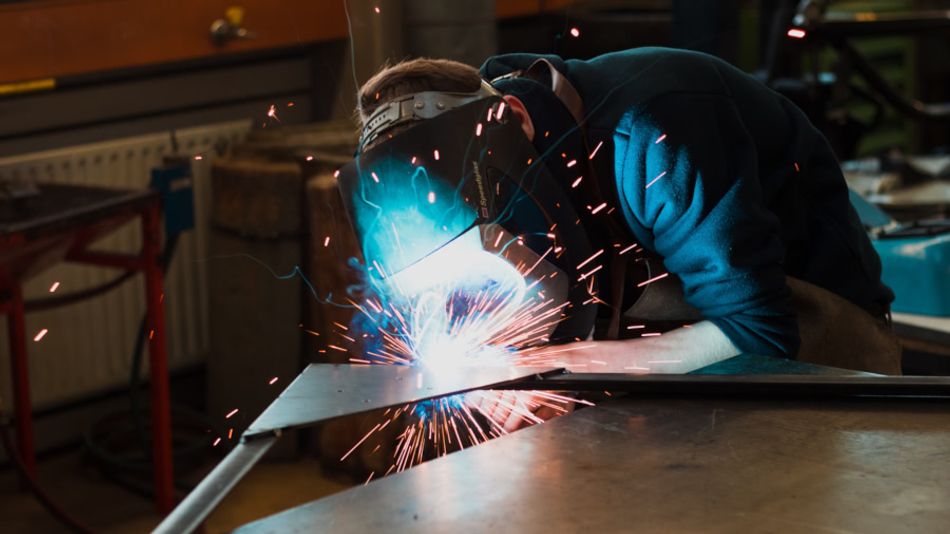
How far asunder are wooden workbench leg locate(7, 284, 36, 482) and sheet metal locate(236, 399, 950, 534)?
2328 mm

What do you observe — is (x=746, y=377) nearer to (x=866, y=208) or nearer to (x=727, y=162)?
(x=727, y=162)

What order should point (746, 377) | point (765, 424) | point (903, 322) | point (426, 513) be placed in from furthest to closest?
point (903, 322) < point (746, 377) < point (765, 424) < point (426, 513)

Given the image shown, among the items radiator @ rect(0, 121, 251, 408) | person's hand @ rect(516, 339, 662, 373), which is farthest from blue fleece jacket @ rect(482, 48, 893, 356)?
radiator @ rect(0, 121, 251, 408)

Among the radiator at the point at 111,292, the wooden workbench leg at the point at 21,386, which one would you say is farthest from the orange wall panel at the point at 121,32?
the wooden workbench leg at the point at 21,386

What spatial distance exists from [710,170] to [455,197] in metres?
0.37

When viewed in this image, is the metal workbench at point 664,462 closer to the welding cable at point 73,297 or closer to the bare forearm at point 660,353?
the bare forearm at point 660,353

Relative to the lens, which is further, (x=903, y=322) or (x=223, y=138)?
(x=223, y=138)

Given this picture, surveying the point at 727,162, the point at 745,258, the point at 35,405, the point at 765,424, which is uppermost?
the point at 727,162

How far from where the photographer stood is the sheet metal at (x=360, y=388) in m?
1.40

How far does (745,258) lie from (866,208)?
4.24 ft

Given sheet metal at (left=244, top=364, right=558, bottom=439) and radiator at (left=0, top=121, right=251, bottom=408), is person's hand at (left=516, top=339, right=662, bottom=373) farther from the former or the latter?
radiator at (left=0, top=121, right=251, bottom=408)

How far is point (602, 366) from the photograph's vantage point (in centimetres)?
183

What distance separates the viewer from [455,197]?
166 centimetres

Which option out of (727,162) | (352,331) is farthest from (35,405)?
(727,162)
